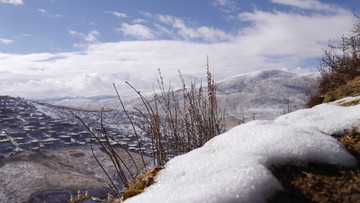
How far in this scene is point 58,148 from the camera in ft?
57.4

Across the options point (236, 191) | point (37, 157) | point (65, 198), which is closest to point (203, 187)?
point (236, 191)

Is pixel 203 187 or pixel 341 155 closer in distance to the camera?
pixel 203 187

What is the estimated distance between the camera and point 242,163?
1.17 m

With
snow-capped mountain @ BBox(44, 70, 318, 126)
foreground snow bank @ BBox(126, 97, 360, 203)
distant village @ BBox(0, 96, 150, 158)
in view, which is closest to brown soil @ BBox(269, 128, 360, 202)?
foreground snow bank @ BBox(126, 97, 360, 203)

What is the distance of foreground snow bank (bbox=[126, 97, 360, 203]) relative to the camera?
1010 millimetres

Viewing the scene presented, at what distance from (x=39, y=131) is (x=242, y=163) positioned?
66.4 ft

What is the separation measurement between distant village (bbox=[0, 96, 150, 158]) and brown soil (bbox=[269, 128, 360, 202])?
14.6m

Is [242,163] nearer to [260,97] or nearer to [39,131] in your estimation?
[39,131]

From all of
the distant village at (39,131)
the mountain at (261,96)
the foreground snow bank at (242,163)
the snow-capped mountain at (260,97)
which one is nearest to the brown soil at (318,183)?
the foreground snow bank at (242,163)

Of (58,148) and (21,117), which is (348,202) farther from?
(21,117)

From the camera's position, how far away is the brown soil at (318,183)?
1019mm

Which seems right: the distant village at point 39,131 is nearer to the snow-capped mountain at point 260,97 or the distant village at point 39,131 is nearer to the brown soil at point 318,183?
the snow-capped mountain at point 260,97

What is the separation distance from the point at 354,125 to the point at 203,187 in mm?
1180

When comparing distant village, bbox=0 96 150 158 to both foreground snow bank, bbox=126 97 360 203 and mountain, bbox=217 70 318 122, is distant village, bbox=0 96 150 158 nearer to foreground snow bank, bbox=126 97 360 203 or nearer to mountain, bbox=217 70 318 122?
mountain, bbox=217 70 318 122
